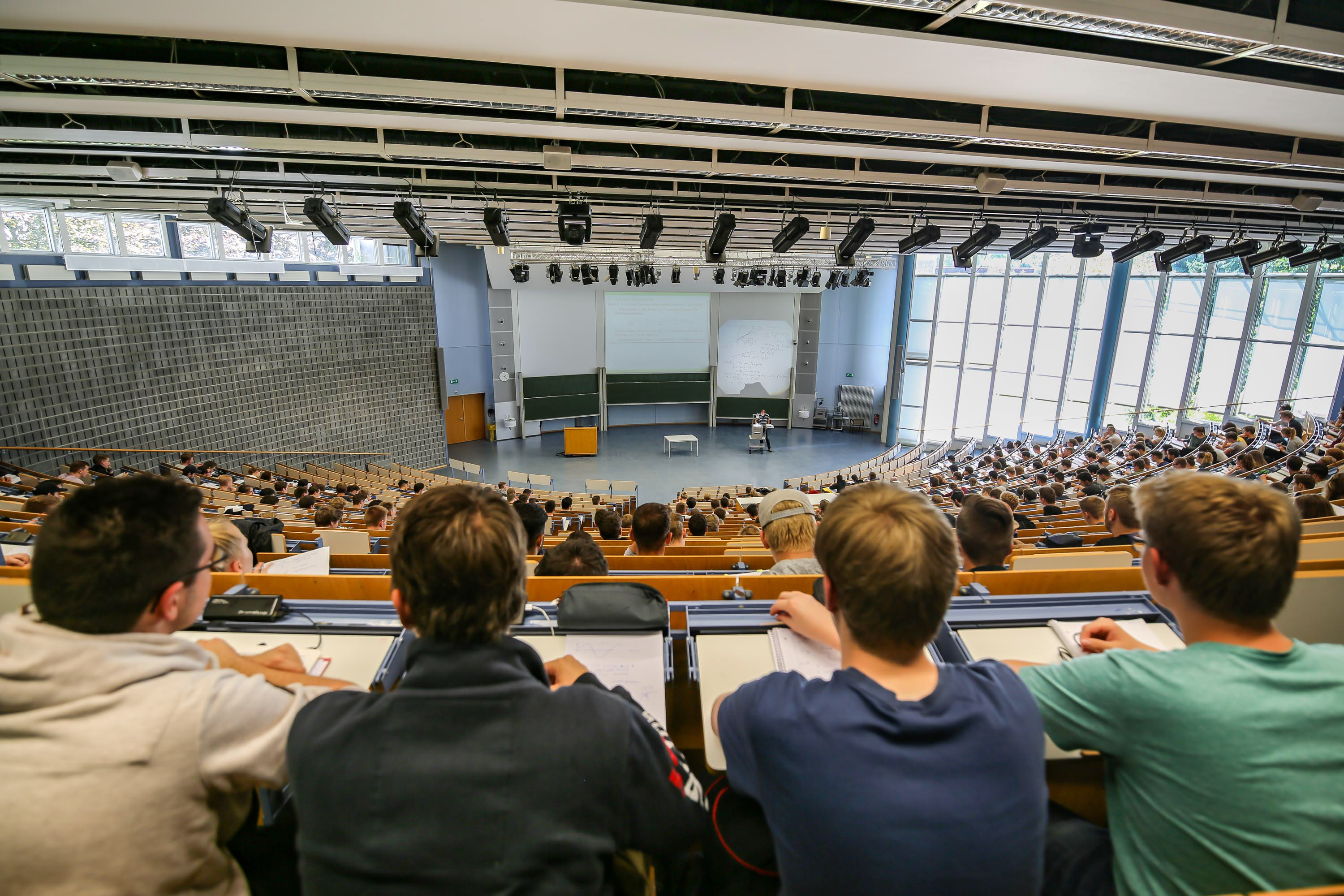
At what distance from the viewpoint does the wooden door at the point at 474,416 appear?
725 inches

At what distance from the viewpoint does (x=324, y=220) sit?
22.9 feet

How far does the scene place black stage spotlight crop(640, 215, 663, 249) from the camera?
7348 millimetres

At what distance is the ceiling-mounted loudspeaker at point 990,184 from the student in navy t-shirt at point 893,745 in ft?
21.5

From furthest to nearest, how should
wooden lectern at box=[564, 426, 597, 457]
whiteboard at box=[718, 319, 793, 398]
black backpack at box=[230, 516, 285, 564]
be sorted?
whiteboard at box=[718, 319, 793, 398]
wooden lectern at box=[564, 426, 597, 457]
black backpack at box=[230, 516, 285, 564]

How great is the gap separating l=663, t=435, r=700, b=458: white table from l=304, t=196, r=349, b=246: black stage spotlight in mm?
11021

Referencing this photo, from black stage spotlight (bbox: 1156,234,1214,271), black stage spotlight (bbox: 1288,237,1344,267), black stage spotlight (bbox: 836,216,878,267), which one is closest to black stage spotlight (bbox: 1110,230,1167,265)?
black stage spotlight (bbox: 1156,234,1214,271)

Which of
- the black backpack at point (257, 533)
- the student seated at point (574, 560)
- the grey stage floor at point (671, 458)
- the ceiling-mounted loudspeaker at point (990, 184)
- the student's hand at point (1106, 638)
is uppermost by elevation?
the ceiling-mounted loudspeaker at point (990, 184)

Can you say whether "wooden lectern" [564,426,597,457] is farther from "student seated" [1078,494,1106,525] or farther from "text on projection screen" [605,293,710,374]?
"student seated" [1078,494,1106,525]

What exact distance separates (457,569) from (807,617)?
1.10 meters

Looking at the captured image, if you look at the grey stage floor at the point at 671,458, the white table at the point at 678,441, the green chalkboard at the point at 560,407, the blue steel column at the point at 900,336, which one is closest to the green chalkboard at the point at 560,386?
A: the green chalkboard at the point at 560,407

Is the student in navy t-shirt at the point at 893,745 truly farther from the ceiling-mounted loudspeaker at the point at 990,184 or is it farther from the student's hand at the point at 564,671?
the ceiling-mounted loudspeaker at the point at 990,184

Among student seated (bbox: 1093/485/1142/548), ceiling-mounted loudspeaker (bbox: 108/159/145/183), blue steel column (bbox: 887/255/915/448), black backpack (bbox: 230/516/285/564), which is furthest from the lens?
blue steel column (bbox: 887/255/915/448)

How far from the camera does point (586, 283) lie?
16219 millimetres

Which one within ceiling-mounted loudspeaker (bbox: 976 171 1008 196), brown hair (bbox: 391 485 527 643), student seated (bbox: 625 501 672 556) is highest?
ceiling-mounted loudspeaker (bbox: 976 171 1008 196)
